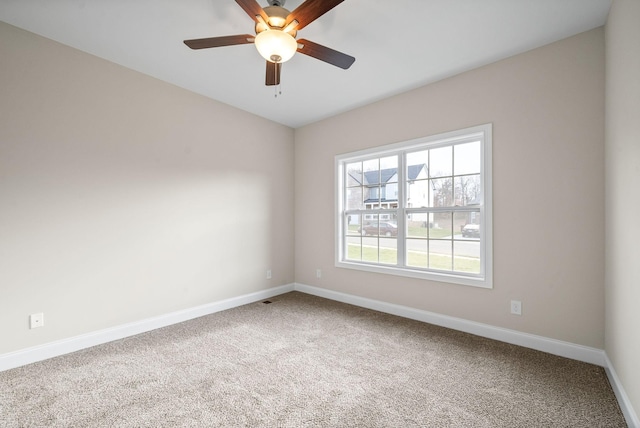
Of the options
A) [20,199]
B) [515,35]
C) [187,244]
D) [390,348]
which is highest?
[515,35]

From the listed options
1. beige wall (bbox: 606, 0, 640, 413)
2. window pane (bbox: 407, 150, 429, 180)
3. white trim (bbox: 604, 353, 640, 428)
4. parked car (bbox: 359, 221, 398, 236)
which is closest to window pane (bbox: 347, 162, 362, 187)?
parked car (bbox: 359, 221, 398, 236)

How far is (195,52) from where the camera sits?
2.68 m

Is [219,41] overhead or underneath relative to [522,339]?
overhead

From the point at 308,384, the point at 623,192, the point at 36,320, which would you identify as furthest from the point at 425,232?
the point at 36,320

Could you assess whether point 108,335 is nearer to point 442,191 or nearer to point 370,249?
point 370,249

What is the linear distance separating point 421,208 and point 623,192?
1.77m

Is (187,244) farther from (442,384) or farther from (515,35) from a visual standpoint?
(515,35)

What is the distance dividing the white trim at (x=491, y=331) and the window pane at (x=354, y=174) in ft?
5.23

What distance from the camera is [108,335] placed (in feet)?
9.16

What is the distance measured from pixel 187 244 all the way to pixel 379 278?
241 centimetres

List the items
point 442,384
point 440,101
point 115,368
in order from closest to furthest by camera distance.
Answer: point 442,384 < point 115,368 < point 440,101

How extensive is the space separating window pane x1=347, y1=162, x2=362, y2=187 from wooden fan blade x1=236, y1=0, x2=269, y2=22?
255cm

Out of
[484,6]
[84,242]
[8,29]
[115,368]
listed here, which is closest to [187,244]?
[84,242]

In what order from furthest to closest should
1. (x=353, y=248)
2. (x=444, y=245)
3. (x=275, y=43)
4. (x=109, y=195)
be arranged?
1. (x=353, y=248)
2. (x=444, y=245)
3. (x=109, y=195)
4. (x=275, y=43)
